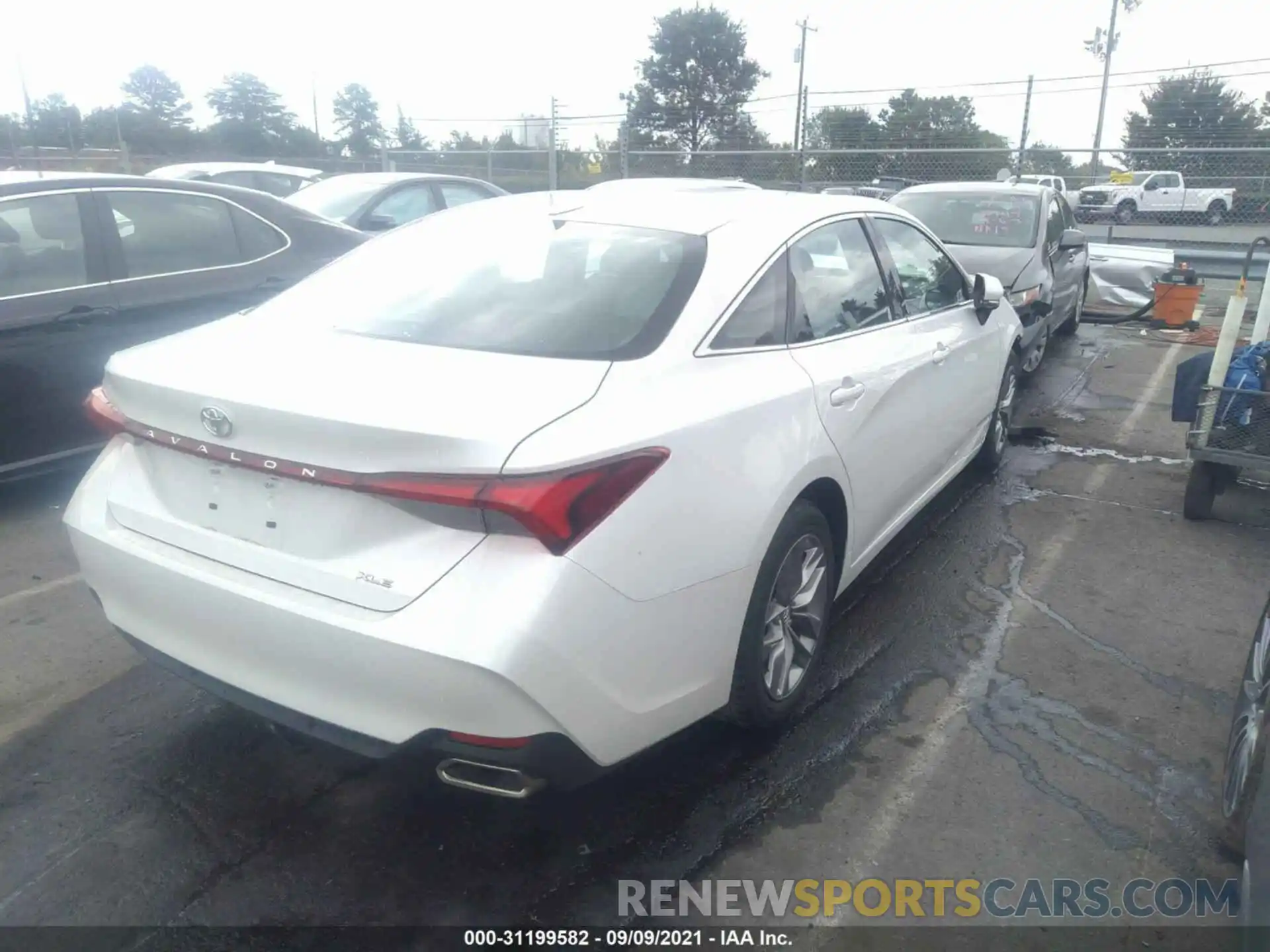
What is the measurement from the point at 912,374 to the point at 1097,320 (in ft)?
28.6

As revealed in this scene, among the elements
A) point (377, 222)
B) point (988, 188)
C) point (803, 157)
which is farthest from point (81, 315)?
point (803, 157)

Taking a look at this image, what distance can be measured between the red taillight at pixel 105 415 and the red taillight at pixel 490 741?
130 cm

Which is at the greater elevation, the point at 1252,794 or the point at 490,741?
the point at 490,741

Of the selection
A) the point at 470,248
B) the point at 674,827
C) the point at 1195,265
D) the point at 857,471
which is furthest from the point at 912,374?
the point at 1195,265

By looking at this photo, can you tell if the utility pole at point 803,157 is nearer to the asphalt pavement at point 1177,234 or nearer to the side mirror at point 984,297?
the asphalt pavement at point 1177,234

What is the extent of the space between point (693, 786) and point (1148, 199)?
2196 cm

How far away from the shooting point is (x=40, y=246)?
4785 millimetres

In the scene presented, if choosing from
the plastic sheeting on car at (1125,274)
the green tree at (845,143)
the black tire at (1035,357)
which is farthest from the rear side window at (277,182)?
the plastic sheeting on car at (1125,274)

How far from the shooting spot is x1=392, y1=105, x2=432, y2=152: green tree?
853 inches

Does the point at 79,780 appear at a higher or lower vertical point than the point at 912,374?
lower

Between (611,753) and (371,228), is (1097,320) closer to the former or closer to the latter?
(371,228)

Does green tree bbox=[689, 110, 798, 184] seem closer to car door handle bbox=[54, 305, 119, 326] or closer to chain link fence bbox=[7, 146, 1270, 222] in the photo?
chain link fence bbox=[7, 146, 1270, 222]

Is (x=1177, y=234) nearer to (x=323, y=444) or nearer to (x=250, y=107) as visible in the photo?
(x=323, y=444)

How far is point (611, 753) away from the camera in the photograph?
2.32 m
